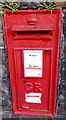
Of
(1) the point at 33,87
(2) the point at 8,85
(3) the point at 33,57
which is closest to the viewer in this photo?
(3) the point at 33,57

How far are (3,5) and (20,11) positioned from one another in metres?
0.18

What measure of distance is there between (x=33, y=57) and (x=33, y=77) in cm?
21

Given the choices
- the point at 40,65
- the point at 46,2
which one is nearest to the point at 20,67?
the point at 40,65

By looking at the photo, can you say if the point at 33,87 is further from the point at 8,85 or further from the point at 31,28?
the point at 31,28

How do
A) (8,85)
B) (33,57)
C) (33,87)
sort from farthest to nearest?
(8,85)
(33,87)
(33,57)

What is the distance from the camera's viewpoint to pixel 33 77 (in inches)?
65.7

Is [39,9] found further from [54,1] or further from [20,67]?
[20,67]

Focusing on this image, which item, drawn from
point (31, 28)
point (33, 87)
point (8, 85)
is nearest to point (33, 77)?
point (33, 87)

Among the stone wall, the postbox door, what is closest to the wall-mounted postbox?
the postbox door

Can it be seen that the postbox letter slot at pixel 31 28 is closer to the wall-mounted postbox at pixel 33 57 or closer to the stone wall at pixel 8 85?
the wall-mounted postbox at pixel 33 57

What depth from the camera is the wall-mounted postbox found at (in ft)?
→ 4.88

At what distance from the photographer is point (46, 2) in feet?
5.02

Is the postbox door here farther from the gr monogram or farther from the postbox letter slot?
the postbox letter slot

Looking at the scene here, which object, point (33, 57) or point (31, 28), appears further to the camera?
point (33, 57)
